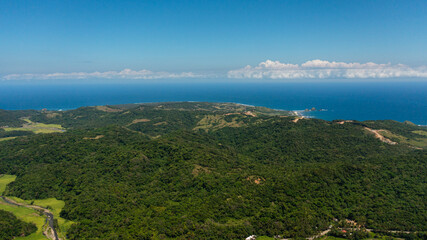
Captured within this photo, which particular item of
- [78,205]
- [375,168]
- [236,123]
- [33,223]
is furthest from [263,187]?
[236,123]

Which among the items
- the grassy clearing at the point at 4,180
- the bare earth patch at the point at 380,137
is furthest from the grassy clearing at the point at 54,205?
the bare earth patch at the point at 380,137

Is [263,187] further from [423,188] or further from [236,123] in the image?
[236,123]

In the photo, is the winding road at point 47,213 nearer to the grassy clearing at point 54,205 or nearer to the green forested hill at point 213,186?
the grassy clearing at point 54,205

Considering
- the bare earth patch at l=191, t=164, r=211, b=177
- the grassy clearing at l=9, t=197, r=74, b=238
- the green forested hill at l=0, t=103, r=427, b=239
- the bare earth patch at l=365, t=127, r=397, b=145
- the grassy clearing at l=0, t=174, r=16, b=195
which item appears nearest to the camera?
the green forested hill at l=0, t=103, r=427, b=239

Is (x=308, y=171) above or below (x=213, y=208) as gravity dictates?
above

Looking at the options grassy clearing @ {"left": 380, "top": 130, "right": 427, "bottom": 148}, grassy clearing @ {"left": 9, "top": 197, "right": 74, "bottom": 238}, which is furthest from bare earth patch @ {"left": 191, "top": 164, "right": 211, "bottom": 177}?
grassy clearing @ {"left": 380, "top": 130, "right": 427, "bottom": 148}

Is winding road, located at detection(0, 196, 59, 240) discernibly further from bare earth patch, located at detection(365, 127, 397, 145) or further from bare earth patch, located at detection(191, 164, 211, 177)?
bare earth patch, located at detection(365, 127, 397, 145)

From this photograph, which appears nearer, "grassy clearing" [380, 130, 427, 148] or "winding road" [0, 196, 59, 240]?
"winding road" [0, 196, 59, 240]

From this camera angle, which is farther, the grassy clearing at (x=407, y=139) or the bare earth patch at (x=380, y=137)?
the grassy clearing at (x=407, y=139)
